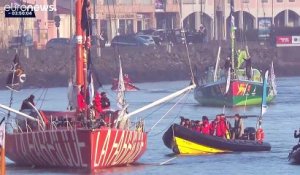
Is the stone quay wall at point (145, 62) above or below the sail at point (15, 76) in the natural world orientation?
below

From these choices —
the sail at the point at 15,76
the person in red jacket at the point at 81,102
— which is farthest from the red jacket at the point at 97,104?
the sail at the point at 15,76

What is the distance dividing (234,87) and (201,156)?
93.3 feet

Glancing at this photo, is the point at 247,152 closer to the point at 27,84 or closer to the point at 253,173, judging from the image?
the point at 253,173

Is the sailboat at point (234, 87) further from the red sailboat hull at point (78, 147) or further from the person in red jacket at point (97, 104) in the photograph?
the person in red jacket at point (97, 104)

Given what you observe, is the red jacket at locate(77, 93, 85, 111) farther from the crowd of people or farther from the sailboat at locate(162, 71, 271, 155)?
the crowd of people

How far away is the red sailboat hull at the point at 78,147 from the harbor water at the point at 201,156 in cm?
28

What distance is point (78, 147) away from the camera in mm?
46594

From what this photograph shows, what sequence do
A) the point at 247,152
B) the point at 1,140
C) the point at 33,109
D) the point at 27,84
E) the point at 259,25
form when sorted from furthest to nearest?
1. the point at 259,25
2. the point at 27,84
3. the point at 247,152
4. the point at 33,109
5. the point at 1,140

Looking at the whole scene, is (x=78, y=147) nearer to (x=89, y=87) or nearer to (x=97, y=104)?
(x=97, y=104)

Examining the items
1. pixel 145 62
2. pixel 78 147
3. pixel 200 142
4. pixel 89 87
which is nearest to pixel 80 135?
pixel 78 147

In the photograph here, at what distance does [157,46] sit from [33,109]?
219 ft

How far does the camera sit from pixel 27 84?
104 m

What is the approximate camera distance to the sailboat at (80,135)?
153 feet

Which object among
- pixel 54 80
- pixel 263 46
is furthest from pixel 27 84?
pixel 263 46
